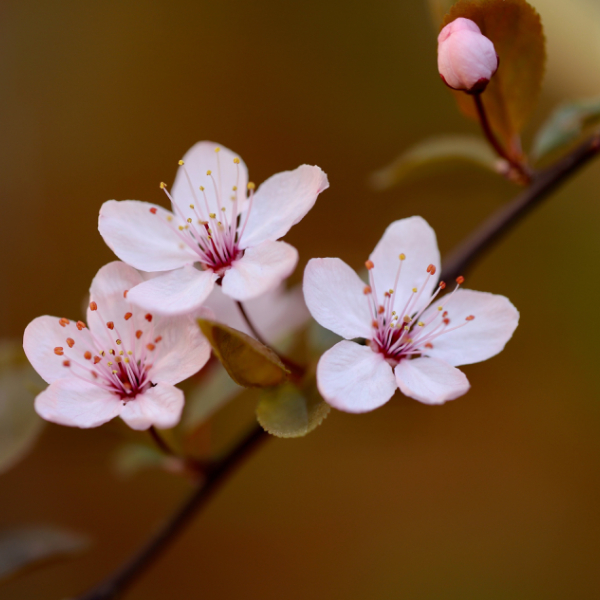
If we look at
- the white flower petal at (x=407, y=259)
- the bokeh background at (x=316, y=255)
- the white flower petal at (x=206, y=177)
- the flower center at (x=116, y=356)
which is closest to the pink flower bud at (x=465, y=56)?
the white flower petal at (x=407, y=259)

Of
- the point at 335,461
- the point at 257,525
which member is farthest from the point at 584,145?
the point at 257,525

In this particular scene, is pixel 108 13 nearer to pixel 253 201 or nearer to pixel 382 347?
pixel 253 201

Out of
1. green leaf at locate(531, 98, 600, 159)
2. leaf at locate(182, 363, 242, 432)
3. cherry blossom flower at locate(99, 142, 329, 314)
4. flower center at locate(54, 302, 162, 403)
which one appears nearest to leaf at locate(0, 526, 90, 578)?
leaf at locate(182, 363, 242, 432)

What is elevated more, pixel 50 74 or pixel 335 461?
pixel 50 74

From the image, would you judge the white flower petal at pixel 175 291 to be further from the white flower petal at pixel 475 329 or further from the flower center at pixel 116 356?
the white flower petal at pixel 475 329

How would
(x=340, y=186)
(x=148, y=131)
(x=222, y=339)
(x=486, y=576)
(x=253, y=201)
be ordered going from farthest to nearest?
(x=148, y=131) < (x=340, y=186) < (x=486, y=576) < (x=253, y=201) < (x=222, y=339)
